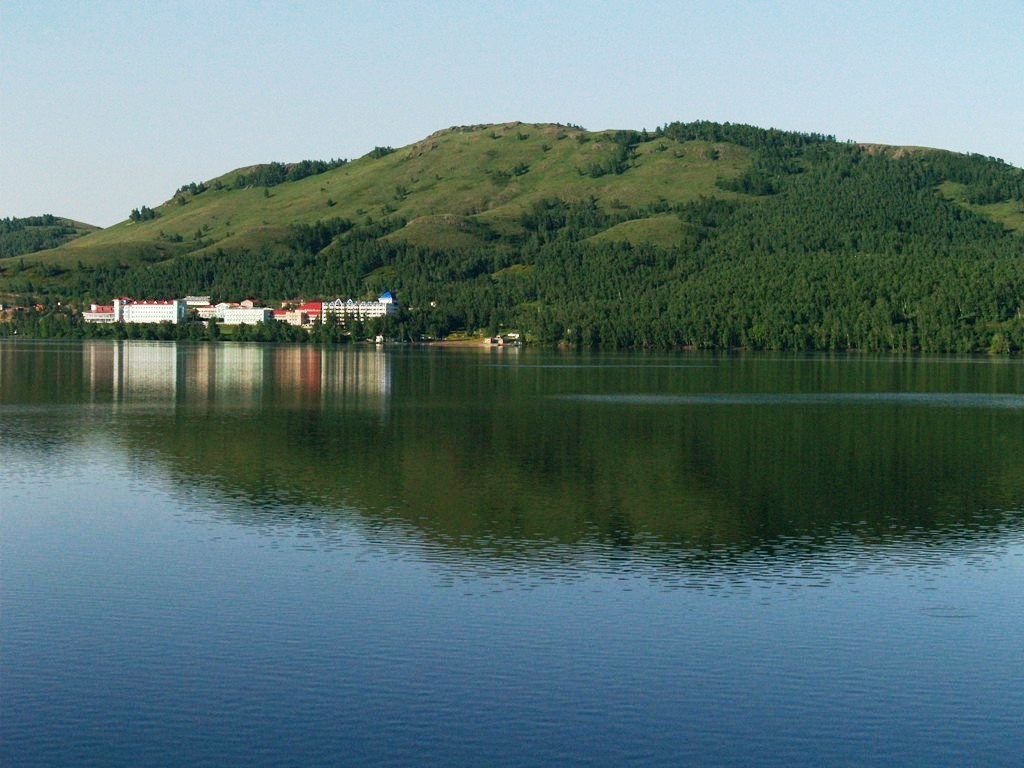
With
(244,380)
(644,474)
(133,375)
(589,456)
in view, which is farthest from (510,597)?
(133,375)

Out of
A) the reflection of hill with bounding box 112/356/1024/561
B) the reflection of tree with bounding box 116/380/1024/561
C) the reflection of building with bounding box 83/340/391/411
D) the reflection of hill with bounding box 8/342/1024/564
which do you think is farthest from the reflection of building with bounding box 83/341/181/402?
the reflection of tree with bounding box 116/380/1024/561

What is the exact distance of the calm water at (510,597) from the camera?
22.6 metres

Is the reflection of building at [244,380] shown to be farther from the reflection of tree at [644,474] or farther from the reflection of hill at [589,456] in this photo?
the reflection of tree at [644,474]

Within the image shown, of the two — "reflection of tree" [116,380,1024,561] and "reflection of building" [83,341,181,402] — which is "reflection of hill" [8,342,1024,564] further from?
"reflection of building" [83,341,181,402]

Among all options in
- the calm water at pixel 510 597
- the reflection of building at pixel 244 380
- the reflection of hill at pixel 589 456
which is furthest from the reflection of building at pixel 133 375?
the calm water at pixel 510 597

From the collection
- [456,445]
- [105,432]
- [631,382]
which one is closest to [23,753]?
[456,445]

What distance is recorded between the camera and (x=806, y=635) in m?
28.7

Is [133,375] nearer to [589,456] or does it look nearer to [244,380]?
[244,380]

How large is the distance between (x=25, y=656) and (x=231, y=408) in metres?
61.1

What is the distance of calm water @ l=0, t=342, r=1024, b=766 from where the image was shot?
22609mm

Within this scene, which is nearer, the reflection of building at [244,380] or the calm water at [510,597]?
the calm water at [510,597]

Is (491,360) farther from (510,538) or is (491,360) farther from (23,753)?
(23,753)

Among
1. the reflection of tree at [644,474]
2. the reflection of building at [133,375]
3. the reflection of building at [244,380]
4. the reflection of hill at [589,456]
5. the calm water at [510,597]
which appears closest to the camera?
the calm water at [510,597]

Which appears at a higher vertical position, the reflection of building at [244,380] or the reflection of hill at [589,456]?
the reflection of building at [244,380]
